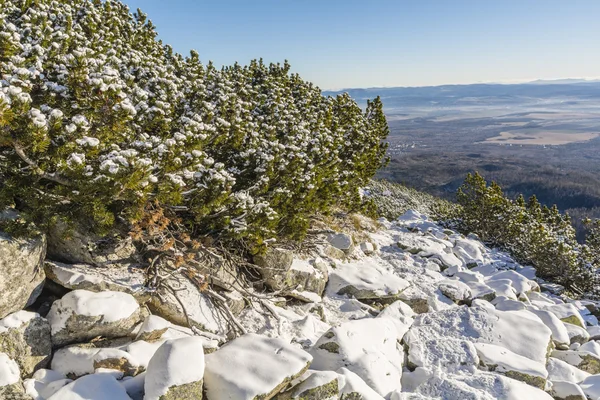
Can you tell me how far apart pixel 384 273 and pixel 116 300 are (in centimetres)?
809

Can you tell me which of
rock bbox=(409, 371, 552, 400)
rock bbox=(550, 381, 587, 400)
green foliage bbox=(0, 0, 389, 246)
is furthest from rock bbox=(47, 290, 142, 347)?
rock bbox=(550, 381, 587, 400)

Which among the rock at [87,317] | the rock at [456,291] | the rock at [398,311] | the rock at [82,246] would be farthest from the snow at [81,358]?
the rock at [456,291]

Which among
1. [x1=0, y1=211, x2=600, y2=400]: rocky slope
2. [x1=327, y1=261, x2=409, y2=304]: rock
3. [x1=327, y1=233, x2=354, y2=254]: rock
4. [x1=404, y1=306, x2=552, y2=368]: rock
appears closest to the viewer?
[x1=0, y1=211, x2=600, y2=400]: rocky slope

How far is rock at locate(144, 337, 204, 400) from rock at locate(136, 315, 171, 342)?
108 centimetres

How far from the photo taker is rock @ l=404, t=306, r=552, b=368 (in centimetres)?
834

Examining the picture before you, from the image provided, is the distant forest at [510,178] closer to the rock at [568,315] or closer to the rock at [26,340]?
the rock at [568,315]

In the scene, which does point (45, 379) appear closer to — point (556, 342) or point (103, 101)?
point (103, 101)

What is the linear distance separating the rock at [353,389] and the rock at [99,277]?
11.7ft

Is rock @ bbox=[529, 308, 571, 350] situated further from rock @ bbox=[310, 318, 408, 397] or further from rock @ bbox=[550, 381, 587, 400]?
rock @ bbox=[310, 318, 408, 397]

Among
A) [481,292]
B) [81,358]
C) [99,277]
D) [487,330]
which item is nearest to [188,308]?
[99,277]

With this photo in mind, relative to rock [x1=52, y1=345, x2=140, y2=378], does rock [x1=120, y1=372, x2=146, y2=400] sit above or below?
below

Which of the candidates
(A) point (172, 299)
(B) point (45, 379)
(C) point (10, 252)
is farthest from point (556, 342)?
(C) point (10, 252)

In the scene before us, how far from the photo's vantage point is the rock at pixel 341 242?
12.9 metres

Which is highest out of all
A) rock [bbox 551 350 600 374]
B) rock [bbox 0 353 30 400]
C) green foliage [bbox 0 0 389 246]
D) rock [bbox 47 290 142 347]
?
green foliage [bbox 0 0 389 246]
